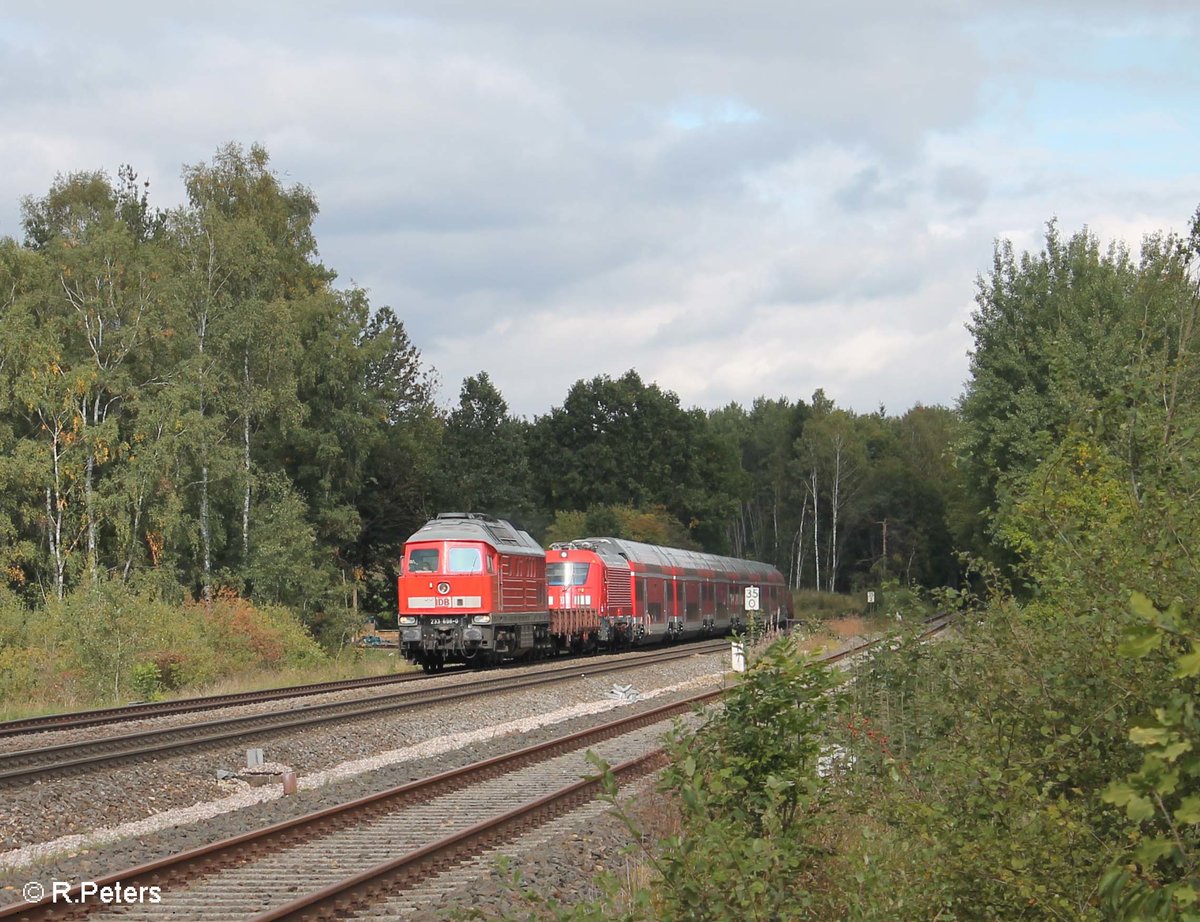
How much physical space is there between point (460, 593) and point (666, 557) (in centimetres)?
1590

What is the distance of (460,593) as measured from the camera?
30188 millimetres

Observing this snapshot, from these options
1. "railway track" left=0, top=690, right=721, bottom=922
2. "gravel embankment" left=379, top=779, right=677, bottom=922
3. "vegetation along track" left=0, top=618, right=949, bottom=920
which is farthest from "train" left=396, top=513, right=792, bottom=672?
"gravel embankment" left=379, top=779, right=677, bottom=922

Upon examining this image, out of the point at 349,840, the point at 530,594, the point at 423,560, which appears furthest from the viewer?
the point at 530,594

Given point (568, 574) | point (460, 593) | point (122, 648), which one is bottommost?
point (122, 648)

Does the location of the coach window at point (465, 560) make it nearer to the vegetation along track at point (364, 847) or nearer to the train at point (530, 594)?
the train at point (530, 594)

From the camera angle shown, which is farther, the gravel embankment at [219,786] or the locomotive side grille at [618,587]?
the locomotive side grille at [618,587]

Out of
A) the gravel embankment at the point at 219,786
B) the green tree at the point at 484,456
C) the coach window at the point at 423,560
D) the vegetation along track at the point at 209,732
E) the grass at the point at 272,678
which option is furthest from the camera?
the green tree at the point at 484,456

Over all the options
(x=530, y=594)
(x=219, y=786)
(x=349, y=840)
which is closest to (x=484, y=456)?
(x=530, y=594)

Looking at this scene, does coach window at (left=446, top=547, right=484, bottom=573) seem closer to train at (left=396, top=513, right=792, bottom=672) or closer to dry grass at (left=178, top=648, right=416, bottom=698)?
train at (left=396, top=513, right=792, bottom=672)

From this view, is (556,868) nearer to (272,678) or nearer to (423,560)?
(272,678)

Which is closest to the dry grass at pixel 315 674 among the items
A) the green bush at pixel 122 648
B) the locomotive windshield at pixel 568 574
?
the green bush at pixel 122 648

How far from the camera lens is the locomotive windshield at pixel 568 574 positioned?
3703 cm

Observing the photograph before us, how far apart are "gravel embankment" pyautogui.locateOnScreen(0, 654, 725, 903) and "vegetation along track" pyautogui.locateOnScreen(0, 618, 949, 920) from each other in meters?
0.58

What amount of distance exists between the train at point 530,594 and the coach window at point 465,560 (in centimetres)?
2
